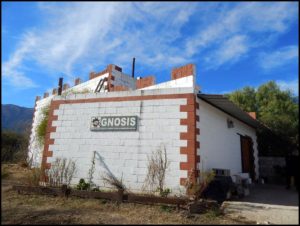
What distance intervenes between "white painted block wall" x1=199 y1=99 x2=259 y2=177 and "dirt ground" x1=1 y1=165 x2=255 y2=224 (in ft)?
8.14

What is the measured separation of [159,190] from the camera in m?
8.48

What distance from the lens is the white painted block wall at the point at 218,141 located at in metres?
9.44

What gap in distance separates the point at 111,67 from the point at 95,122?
19.2 ft

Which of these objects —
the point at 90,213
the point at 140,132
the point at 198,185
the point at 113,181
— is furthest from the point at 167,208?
the point at 140,132

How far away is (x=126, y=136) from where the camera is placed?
30.7 ft

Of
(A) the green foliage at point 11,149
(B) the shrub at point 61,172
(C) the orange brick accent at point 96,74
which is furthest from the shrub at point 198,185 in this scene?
(C) the orange brick accent at point 96,74

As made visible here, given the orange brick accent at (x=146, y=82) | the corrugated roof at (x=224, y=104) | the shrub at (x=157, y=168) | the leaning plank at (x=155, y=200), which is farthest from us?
the orange brick accent at (x=146, y=82)

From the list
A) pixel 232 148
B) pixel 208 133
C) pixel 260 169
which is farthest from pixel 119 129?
pixel 260 169

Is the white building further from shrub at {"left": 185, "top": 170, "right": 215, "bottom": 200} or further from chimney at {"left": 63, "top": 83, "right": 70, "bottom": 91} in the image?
chimney at {"left": 63, "top": 83, "right": 70, "bottom": 91}

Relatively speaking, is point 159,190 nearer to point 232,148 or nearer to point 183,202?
point 183,202

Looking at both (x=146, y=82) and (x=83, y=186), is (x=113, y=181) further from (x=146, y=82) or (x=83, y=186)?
(x=146, y=82)

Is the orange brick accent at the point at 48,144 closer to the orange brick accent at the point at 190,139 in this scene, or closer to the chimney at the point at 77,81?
the orange brick accent at the point at 190,139

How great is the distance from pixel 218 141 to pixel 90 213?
19.0 ft

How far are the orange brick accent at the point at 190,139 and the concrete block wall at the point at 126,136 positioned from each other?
0.04 meters
